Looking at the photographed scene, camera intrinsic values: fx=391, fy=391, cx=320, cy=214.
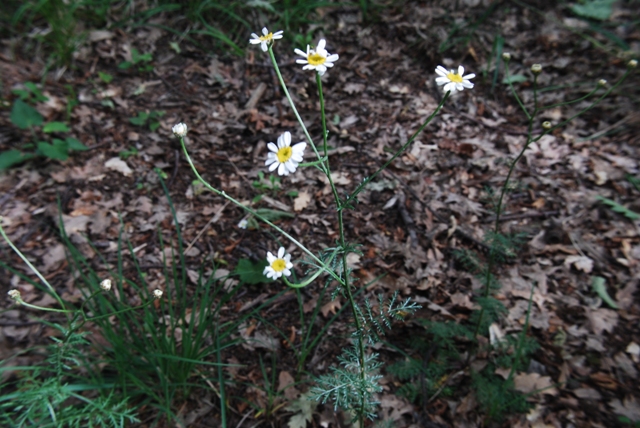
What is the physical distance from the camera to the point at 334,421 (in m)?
1.78

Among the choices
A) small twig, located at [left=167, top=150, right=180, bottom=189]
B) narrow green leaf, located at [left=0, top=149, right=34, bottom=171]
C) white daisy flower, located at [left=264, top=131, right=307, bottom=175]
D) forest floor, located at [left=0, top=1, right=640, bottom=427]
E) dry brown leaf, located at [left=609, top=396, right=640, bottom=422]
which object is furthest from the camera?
small twig, located at [left=167, top=150, right=180, bottom=189]

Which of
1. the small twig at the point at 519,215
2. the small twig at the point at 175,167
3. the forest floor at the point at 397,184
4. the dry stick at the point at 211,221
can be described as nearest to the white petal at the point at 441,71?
the forest floor at the point at 397,184

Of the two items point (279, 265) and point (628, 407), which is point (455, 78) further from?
point (628, 407)

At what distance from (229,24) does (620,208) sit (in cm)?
350

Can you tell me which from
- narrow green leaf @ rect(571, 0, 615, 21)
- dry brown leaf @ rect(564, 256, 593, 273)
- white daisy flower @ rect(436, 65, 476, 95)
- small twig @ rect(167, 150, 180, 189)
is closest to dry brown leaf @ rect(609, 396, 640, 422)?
dry brown leaf @ rect(564, 256, 593, 273)

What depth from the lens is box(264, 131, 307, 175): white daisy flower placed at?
1.05m

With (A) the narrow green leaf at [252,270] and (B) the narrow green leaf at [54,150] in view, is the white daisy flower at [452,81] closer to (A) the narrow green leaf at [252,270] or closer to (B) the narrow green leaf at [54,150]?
(A) the narrow green leaf at [252,270]

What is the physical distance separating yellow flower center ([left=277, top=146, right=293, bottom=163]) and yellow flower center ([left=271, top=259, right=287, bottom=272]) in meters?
0.31

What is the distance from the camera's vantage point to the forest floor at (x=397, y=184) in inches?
77.2

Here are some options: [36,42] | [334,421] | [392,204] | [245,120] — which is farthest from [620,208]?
[36,42]

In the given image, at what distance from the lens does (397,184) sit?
2689mm

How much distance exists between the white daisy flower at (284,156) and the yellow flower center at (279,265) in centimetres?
28

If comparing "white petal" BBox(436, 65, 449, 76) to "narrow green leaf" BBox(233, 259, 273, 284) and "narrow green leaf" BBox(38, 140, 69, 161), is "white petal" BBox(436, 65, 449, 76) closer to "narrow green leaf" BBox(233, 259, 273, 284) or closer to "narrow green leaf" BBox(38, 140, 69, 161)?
"narrow green leaf" BBox(233, 259, 273, 284)

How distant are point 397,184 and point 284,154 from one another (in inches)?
67.9
